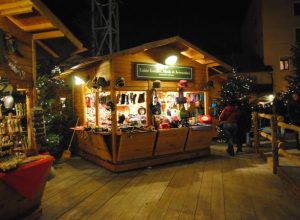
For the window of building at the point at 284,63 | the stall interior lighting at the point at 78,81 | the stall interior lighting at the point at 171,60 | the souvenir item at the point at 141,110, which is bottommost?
the souvenir item at the point at 141,110

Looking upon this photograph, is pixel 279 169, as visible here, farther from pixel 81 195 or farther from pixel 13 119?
pixel 13 119

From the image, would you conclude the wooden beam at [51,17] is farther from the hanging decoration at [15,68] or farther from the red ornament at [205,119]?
the red ornament at [205,119]

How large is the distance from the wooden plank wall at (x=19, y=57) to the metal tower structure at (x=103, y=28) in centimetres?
1261

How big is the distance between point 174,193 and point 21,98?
450 centimetres

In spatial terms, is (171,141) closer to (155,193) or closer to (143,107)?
(143,107)

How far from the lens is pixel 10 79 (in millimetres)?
6309

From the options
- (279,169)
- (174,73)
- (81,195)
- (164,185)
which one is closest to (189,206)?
(164,185)

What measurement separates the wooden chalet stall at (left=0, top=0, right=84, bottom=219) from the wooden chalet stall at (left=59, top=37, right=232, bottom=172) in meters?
1.72

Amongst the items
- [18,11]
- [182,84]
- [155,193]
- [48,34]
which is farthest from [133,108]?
[18,11]

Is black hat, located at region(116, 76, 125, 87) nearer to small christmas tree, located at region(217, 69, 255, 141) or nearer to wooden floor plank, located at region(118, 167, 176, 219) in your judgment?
wooden floor plank, located at region(118, 167, 176, 219)

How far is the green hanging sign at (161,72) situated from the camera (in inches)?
Answer: 373

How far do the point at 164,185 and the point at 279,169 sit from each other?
2.99 metres

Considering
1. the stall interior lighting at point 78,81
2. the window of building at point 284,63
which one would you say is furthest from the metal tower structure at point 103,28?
the window of building at point 284,63

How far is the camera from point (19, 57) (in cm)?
670
